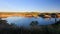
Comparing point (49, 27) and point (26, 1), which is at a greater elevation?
point (26, 1)

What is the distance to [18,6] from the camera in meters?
1.78

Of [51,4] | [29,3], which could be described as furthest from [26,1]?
[51,4]

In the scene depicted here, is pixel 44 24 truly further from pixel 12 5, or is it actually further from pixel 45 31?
pixel 12 5

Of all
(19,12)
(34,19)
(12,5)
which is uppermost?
(12,5)

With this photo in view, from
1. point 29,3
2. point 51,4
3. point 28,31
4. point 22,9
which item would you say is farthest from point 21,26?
point 51,4

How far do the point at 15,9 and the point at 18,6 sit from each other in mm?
65

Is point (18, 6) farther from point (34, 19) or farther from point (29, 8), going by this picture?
point (34, 19)

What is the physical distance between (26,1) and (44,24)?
0.44 metres

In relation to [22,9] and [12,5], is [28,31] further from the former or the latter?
[12,5]

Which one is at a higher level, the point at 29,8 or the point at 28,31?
the point at 29,8

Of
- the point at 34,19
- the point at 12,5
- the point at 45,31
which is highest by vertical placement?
the point at 12,5

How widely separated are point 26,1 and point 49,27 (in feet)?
1.72

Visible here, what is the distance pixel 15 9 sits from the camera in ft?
5.81

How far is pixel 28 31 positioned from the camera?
5.64 ft
